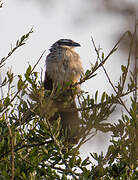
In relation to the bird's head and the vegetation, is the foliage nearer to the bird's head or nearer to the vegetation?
the vegetation

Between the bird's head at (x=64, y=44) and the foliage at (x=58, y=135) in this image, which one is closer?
the foliage at (x=58, y=135)

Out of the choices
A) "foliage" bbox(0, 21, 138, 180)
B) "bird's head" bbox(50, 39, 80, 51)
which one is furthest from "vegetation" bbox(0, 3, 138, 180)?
"bird's head" bbox(50, 39, 80, 51)

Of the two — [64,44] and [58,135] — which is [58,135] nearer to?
[58,135]

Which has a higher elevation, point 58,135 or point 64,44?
point 64,44

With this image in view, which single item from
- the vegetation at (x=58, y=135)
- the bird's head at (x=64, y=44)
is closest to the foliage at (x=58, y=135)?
the vegetation at (x=58, y=135)

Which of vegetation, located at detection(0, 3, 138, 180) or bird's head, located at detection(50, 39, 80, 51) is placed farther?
bird's head, located at detection(50, 39, 80, 51)

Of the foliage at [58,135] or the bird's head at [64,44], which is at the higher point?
the bird's head at [64,44]

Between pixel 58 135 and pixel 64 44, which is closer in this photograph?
pixel 58 135

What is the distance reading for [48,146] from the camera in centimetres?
321

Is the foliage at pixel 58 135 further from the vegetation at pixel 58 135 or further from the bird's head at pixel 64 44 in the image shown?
the bird's head at pixel 64 44

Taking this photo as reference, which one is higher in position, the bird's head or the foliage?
the bird's head

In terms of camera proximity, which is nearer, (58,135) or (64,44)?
(58,135)

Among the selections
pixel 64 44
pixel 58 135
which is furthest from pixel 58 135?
pixel 64 44

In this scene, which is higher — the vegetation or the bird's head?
the bird's head
